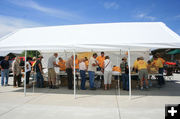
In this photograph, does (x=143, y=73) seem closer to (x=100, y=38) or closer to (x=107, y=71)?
(x=107, y=71)

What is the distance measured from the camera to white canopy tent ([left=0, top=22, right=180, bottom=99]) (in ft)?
16.1

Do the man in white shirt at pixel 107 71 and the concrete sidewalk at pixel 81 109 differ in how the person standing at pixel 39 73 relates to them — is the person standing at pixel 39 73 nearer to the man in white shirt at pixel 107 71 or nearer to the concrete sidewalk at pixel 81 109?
the concrete sidewalk at pixel 81 109

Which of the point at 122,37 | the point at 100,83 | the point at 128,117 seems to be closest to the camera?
the point at 128,117

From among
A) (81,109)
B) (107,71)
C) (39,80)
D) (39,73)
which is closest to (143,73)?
(107,71)

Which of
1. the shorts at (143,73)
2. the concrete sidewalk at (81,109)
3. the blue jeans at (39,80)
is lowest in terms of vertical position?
the concrete sidewalk at (81,109)

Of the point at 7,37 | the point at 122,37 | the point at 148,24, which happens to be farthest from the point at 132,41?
the point at 7,37

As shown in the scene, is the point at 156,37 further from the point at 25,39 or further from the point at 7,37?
the point at 7,37

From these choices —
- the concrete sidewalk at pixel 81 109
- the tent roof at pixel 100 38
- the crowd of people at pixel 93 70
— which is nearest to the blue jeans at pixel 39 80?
the crowd of people at pixel 93 70

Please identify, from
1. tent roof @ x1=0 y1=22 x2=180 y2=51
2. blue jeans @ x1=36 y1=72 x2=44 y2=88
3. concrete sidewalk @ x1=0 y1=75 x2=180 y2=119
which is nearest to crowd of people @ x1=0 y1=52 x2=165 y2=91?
blue jeans @ x1=36 y1=72 x2=44 y2=88

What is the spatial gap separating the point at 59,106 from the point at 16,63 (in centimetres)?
419

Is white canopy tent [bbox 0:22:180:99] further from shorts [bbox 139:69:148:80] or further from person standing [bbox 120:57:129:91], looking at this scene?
shorts [bbox 139:69:148:80]

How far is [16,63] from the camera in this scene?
7.23 m

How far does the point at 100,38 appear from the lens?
5457 millimetres

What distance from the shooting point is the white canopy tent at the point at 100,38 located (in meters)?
4.92
